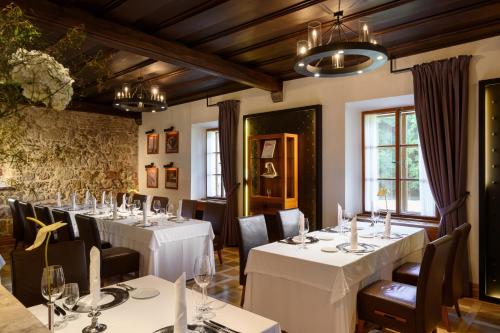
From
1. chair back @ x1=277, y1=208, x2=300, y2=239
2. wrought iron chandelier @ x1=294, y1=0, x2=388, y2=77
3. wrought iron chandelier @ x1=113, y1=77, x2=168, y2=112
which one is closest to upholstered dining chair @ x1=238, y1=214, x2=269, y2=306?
chair back @ x1=277, y1=208, x2=300, y2=239

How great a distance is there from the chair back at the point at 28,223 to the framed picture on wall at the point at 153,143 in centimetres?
313

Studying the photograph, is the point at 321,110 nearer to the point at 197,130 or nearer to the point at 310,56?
the point at 310,56

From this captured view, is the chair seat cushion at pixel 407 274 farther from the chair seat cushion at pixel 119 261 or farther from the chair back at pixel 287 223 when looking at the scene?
the chair seat cushion at pixel 119 261

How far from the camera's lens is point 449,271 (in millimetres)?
2910

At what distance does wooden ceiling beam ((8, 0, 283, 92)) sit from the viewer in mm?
3027

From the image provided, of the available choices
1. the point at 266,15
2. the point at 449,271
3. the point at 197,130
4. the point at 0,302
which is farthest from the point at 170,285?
the point at 197,130

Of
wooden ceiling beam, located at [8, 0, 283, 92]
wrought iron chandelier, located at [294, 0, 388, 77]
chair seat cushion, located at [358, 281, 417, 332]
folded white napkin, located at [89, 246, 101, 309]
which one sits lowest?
chair seat cushion, located at [358, 281, 417, 332]

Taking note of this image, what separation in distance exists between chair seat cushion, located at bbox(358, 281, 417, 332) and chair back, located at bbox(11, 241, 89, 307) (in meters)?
1.92

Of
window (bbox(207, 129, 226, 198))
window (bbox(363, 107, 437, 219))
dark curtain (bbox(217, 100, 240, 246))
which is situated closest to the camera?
window (bbox(363, 107, 437, 219))

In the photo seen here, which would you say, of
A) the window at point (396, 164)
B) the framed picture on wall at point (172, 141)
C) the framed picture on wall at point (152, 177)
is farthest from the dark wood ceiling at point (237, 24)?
the framed picture on wall at point (152, 177)

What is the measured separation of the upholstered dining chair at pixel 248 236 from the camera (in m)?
3.37

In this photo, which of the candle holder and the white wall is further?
the white wall

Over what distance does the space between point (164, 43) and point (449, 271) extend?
3.59 meters

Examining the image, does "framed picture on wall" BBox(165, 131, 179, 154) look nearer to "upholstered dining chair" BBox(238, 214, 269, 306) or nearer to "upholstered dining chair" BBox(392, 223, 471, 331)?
"upholstered dining chair" BBox(238, 214, 269, 306)
